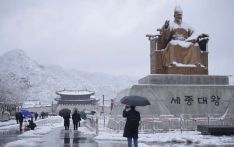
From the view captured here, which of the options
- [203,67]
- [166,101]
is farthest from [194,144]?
[203,67]

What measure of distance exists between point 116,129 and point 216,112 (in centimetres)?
542

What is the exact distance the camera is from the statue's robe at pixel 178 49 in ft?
69.9

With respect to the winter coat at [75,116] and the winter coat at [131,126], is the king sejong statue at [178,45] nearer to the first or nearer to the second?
the winter coat at [75,116]

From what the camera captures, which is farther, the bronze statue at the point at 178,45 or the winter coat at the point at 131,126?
the bronze statue at the point at 178,45

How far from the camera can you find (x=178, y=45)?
70.0ft

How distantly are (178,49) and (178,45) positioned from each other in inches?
7.9

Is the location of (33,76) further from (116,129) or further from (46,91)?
(116,129)

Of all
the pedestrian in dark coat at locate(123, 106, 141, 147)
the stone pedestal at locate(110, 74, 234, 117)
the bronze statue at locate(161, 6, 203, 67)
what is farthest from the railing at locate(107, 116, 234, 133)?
the pedestrian in dark coat at locate(123, 106, 141, 147)

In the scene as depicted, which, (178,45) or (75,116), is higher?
(178,45)

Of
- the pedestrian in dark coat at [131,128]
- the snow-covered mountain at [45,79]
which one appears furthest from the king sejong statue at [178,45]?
the snow-covered mountain at [45,79]

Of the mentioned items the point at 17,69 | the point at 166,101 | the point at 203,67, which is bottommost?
the point at 166,101

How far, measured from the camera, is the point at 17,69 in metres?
180

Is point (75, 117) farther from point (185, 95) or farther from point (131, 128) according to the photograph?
point (131, 128)

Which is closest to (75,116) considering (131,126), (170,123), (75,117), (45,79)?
(75,117)
